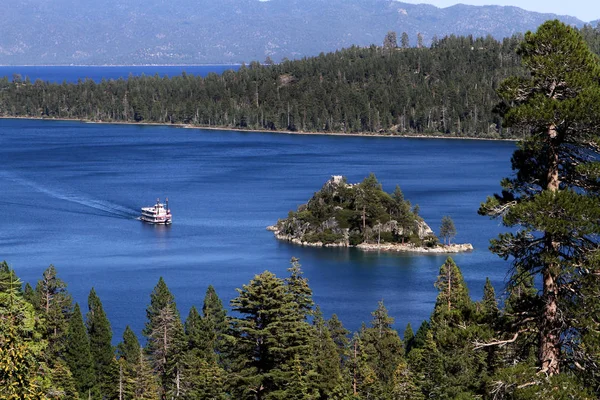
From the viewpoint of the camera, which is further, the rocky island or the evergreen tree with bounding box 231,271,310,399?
the rocky island

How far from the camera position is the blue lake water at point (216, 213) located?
210ft

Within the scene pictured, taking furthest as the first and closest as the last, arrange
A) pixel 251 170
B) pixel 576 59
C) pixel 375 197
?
pixel 251 170, pixel 375 197, pixel 576 59

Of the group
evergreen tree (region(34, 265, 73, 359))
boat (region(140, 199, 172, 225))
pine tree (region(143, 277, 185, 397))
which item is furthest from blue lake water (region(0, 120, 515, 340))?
pine tree (region(143, 277, 185, 397))

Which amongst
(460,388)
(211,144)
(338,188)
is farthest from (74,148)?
(460,388)

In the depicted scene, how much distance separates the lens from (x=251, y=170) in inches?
5217

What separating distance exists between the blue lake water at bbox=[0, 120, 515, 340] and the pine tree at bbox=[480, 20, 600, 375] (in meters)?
38.1

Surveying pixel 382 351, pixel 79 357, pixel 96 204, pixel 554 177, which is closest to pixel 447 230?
pixel 96 204

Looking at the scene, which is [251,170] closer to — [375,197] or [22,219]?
[22,219]

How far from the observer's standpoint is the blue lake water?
64000 millimetres

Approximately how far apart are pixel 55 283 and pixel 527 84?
30259 mm

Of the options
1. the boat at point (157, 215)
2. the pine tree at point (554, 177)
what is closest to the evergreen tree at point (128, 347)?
the pine tree at point (554, 177)

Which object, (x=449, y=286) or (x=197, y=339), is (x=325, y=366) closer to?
(x=197, y=339)

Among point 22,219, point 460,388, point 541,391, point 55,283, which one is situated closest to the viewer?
point 541,391

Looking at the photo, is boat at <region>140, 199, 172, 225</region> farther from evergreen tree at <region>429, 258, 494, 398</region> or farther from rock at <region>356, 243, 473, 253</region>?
evergreen tree at <region>429, 258, 494, 398</region>
